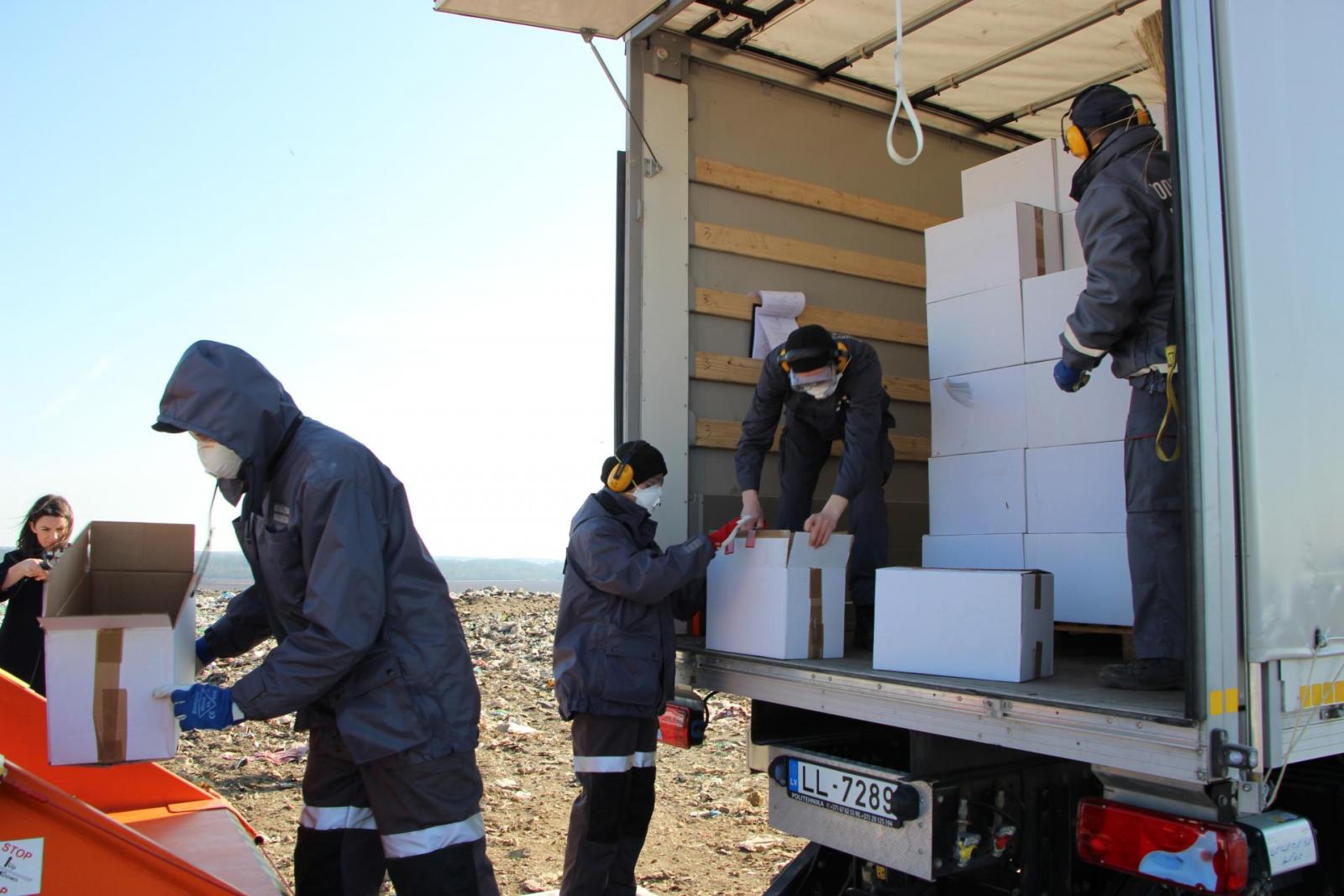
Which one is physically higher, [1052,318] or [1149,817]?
[1052,318]

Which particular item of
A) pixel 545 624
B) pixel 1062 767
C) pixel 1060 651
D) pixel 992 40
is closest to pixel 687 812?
pixel 1060 651

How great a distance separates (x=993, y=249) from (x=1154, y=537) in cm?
155

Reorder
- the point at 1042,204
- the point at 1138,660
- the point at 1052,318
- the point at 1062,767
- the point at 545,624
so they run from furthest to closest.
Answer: the point at 545,624 → the point at 1042,204 → the point at 1052,318 → the point at 1062,767 → the point at 1138,660

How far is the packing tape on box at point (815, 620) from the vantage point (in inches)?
125

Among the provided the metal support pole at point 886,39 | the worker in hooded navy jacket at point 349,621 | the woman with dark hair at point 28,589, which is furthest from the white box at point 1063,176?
the woman with dark hair at point 28,589

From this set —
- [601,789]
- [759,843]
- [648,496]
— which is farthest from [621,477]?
[759,843]

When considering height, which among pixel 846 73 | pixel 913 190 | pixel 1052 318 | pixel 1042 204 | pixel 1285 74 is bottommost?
pixel 1052 318

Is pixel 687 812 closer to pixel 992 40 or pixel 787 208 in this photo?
pixel 787 208

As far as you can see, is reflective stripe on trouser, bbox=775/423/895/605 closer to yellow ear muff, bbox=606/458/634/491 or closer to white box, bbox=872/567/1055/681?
yellow ear muff, bbox=606/458/634/491

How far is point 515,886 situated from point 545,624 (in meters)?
6.62

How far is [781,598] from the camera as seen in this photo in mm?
3113

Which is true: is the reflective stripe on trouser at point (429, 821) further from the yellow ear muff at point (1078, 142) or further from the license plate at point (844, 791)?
the yellow ear muff at point (1078, 142)

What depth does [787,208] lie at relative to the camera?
169 inches

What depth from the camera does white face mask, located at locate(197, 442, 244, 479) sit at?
95.7 inches
